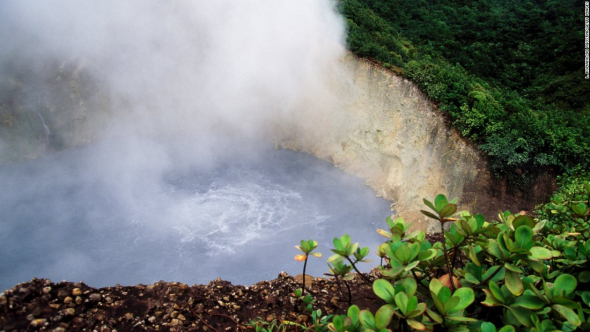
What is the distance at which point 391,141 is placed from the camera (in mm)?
15766

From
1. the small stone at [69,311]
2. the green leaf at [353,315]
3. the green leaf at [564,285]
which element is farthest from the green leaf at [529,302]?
the small stone at [69,311]

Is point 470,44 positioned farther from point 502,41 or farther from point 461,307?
point 461,307

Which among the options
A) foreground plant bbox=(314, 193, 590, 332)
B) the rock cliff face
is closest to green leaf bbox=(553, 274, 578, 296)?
foreground plant bbox=(314, 193, 590, 332)

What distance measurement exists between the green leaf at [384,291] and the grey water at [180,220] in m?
9.24

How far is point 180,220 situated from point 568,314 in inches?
527

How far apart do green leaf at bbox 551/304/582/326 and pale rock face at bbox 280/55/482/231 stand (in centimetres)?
1138

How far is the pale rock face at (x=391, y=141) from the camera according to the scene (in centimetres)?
1317

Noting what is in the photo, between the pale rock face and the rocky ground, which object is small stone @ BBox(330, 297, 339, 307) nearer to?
the rocky ground

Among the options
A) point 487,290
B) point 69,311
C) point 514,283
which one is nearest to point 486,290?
point 487,290

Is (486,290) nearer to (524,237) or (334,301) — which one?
(524,237)

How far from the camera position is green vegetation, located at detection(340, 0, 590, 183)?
11633 mm

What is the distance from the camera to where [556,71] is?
18453 millimetres

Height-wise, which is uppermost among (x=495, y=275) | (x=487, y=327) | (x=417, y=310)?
(x=495, y=275)

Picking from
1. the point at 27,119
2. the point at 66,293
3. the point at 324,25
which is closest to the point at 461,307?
the point at 66,293
